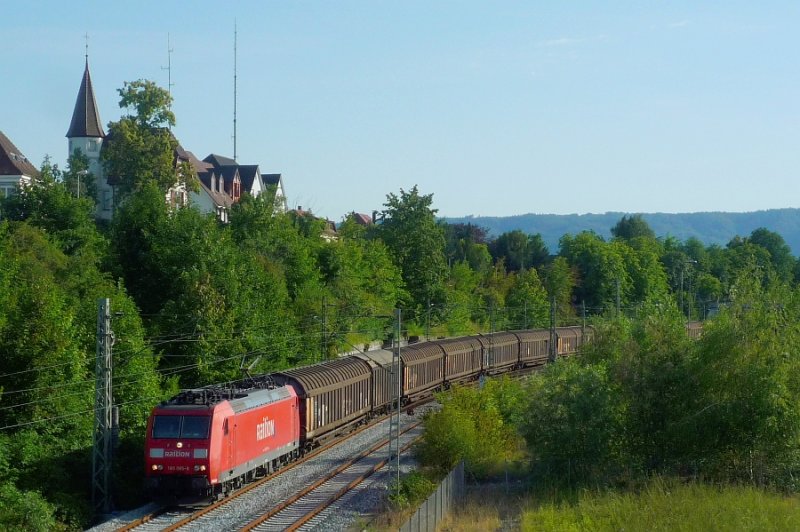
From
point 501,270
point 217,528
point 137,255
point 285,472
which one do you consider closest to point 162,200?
point 137,255

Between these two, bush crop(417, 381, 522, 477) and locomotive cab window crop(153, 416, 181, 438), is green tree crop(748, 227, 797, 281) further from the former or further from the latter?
locomotive cab window crop(153, 416, 181, 438)

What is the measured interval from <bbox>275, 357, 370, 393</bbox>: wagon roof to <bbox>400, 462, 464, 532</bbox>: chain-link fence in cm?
716

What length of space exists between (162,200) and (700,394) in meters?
39.5

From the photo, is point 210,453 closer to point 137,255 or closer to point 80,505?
point 80,505

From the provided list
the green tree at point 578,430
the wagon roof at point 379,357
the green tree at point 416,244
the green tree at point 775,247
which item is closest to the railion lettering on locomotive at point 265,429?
the green tree at point 578,430

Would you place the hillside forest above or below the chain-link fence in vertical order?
above

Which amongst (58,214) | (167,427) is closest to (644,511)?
(167,427)

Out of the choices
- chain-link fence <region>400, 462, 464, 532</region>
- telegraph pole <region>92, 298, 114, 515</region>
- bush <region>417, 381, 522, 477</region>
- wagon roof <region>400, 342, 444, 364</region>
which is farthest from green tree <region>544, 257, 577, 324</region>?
telegraph pole <region>92, 298, 114, 515</region>

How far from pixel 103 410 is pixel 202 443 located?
137 inches

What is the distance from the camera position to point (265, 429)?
32.4 metres

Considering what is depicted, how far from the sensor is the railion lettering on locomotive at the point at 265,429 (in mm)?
31808

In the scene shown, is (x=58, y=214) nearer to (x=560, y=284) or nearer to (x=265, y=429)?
(x=265, y=429)

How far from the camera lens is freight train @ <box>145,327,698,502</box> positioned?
28281 millimetres

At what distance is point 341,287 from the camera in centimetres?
7906
